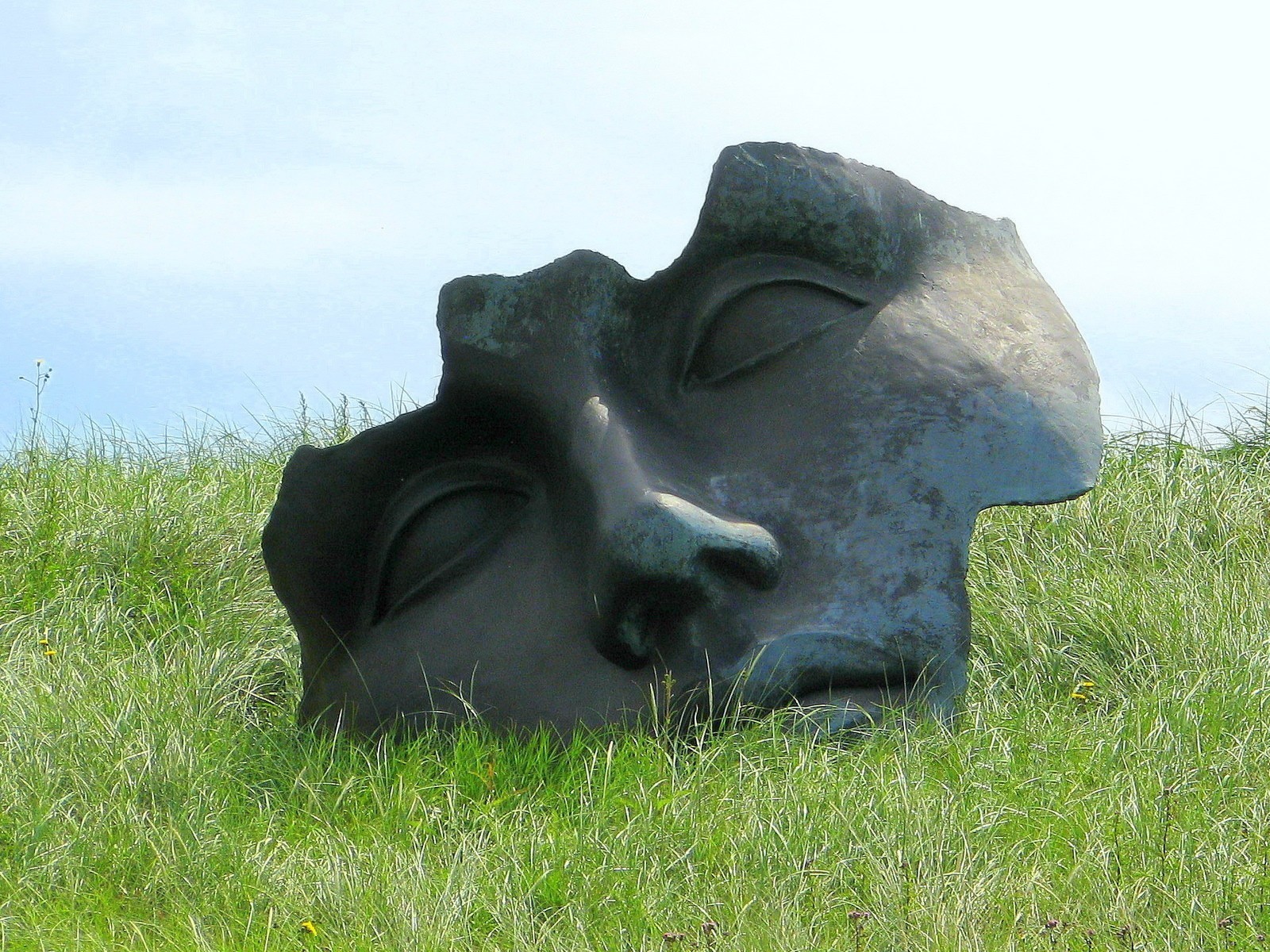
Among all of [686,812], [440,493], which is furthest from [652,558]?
[440,493]

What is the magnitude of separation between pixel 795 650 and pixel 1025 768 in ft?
2.06

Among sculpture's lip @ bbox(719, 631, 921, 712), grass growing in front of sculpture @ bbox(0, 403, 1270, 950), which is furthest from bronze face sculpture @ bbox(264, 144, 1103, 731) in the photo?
grass growing in front of sculpture @ bbox(0, 403, 1270, 950)

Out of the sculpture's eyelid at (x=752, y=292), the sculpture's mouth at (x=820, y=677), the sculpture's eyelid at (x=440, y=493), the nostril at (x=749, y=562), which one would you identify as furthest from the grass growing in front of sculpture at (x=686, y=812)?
the sculpture's eyelid at (x=752, y=292)

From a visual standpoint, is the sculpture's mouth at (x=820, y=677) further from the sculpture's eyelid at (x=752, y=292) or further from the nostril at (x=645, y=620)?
the sculpture's eyelid at (x=752, y=292)

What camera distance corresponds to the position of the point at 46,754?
13.4 ft

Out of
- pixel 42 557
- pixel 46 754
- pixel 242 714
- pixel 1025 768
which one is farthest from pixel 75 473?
pixel 1025 768

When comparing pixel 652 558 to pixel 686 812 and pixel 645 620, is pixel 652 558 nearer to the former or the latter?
pixel 645 620

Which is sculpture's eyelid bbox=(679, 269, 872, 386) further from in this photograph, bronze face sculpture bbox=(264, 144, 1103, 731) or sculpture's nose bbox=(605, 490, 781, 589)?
sculpture's nose bbox=(605, 490, 781, 589)

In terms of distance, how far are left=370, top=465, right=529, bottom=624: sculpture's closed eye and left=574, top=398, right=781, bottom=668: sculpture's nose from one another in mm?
429

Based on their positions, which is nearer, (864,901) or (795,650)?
(864,901)

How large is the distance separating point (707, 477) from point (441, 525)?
0.81m

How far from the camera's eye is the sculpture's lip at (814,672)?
12.6 feet

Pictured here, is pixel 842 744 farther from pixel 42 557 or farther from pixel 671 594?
pixel 42 557

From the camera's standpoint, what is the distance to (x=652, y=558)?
12.4 ft
